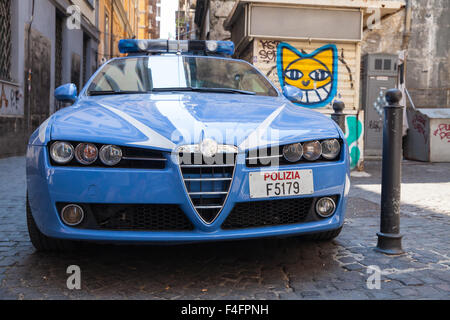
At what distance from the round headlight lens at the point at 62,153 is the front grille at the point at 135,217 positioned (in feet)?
0.79

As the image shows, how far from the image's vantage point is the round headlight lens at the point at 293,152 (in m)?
2.70

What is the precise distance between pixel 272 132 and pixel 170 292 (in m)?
1.03

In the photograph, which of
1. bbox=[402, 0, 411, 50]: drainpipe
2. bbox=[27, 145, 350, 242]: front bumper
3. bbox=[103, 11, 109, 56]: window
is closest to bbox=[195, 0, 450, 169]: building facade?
bbox=[402, 0, 411, 50]: drainpipe

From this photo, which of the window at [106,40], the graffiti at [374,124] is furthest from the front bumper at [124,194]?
the window at [106,40]

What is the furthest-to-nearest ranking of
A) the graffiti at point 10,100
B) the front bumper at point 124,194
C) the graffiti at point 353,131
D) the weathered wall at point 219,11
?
1. the weathered wall at point 219,11
2. the graffiti at point 10,100
3. the graffiti at point 353,131
4. the front bumper at point 124,194

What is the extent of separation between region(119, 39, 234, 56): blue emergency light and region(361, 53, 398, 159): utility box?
26.4 ft

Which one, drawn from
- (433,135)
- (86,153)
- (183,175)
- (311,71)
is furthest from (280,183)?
(433,135)

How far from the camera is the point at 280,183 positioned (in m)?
2.65

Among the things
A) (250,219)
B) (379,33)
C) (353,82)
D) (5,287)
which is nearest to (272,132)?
(250,219)

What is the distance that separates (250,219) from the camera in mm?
2668

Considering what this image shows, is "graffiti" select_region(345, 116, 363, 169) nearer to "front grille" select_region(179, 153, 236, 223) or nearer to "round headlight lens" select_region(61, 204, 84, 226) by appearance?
"front grille" select_region(179, 153, 236, 223)

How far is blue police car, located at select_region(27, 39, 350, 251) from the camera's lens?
2.52m

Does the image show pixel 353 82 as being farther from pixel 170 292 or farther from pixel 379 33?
pixel 170 292

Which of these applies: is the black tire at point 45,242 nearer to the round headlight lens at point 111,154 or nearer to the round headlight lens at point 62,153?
the round headlight lens at point 62,153
